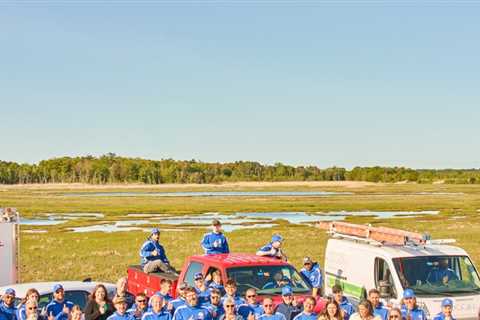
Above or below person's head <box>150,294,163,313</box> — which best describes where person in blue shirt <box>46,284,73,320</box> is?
below

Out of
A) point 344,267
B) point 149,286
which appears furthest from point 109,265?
point 344,267

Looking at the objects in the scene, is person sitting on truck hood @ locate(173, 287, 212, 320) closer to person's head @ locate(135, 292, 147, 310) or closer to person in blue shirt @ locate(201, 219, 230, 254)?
person's head @ locate(135, 292, 147, 310)

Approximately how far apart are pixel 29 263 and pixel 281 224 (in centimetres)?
2377

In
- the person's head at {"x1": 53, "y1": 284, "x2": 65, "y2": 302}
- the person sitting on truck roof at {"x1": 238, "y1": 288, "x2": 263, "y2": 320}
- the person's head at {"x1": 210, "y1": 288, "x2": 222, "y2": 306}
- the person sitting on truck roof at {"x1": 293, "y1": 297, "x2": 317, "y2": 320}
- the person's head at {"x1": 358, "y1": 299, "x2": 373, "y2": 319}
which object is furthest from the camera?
the person's head at {"x1": 53, "y1": 284, "x2": 65, "y2": 302}

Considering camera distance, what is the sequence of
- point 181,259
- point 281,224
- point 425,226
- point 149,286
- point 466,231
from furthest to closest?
1. point 281,224
2. point 425,226
3. point 466,231
4. point 181,259
5. point 149,286

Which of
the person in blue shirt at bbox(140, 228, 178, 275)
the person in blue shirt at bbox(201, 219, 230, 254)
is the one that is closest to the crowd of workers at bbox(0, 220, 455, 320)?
the person in blue shirt at bbox(140, 228, 178, 275)

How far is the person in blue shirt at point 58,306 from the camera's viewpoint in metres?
10.4

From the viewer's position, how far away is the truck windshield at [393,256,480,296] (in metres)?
11.7

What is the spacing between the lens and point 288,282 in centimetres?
1177

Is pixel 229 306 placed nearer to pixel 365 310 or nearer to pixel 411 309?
pixel 365 310

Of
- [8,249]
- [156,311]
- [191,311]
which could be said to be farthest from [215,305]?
[8,249]

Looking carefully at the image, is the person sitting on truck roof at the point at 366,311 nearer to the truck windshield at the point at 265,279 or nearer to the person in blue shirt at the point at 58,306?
the truck windshield at the point at 265,279

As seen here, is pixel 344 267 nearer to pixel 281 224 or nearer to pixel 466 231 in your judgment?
pixel 466 231

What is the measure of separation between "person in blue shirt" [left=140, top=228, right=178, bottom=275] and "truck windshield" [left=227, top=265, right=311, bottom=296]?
3.06 metres
